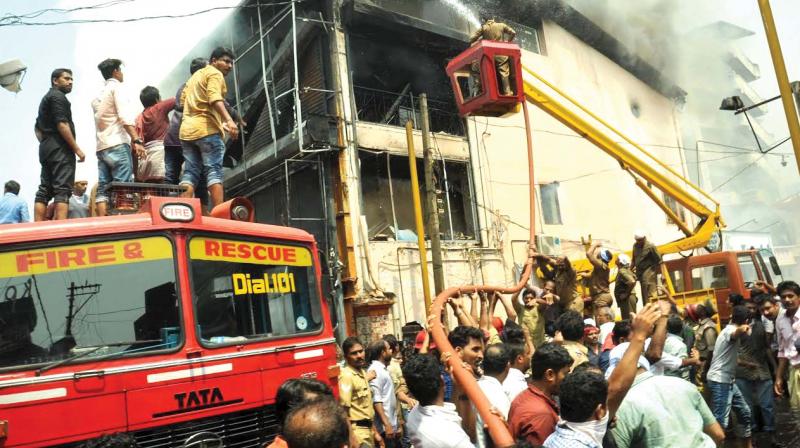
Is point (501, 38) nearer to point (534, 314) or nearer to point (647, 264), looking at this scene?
point (647, 264)

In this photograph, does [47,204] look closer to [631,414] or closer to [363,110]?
[631,414]

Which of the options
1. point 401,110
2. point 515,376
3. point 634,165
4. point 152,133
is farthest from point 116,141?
point 634,165

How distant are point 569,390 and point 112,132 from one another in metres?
5.67

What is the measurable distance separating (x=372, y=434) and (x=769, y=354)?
4422mm

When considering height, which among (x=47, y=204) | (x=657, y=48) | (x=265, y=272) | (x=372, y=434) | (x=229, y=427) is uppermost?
(x=657, y=48)

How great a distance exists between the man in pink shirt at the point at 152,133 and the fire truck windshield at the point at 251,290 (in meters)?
2.92

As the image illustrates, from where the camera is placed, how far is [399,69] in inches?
619

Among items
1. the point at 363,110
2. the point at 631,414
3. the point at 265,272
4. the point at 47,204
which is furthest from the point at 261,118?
the point at 631,414

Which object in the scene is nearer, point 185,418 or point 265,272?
point 185,418

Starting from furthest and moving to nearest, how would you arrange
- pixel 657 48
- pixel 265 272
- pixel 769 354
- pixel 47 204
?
pixel 657 48 < pixel 769 354 < pixel 47 204 < pixel 265 272

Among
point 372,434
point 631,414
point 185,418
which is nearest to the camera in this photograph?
point 631,414

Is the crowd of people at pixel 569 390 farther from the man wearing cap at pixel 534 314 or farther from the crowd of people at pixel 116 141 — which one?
the crowd of people at pixel 116 141

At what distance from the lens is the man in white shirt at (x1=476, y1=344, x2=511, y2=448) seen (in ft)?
12.3

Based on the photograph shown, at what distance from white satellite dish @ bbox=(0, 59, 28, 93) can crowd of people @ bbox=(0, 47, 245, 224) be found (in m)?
1.40
